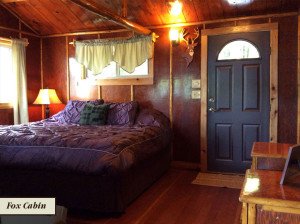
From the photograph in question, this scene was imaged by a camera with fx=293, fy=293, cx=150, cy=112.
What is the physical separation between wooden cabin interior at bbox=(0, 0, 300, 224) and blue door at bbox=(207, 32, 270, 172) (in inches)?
0.5

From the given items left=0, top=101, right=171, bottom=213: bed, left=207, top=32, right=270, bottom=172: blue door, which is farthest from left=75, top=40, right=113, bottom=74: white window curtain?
left=0, top=101, right=171, bottom=213: bed

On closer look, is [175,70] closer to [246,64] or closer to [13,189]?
[246,64]

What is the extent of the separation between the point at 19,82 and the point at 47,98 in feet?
1.70

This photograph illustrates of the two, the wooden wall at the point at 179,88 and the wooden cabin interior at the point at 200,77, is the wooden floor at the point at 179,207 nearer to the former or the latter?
the wooden cabin interior at the point at 200,77

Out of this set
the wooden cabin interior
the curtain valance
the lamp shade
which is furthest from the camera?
the lamp shade

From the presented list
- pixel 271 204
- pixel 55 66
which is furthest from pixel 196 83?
pixel 271 204

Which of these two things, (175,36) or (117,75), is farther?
(117,75)

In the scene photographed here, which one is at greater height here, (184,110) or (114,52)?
(114,52)

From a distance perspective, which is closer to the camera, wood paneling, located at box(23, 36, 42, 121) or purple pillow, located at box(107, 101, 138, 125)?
purple pillow, located at box(107, 101, 138, 125)

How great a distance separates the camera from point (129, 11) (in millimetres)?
4316

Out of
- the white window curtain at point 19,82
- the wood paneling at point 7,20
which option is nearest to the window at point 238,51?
the white window curtain at point 19,82

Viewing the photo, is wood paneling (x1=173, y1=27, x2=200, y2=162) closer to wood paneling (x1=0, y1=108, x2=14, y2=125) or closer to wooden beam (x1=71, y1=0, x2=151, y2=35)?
wooden beam (x1=71, y1=0, x2=151, y2=35)
